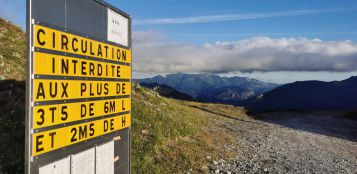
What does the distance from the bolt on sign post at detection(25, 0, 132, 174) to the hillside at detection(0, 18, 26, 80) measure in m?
10.8

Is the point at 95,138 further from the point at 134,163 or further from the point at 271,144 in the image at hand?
the point at 271,144

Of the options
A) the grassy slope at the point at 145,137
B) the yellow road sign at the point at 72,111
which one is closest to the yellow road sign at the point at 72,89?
the yellow road sign at the point at 72,111

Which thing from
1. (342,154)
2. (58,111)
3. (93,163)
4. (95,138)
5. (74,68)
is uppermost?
(74,68)

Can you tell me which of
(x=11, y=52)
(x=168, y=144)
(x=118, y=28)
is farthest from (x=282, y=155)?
(x=11, y=52)

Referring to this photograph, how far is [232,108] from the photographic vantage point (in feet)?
163

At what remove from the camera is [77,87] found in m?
7.75

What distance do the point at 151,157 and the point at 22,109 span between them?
549cm

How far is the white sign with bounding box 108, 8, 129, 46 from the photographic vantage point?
30.5ft

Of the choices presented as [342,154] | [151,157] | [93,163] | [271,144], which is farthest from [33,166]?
[342,154]

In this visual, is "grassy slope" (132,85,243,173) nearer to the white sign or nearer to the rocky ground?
the rocky ground

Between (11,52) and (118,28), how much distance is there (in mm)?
16584

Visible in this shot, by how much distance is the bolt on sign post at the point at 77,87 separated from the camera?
6.52m

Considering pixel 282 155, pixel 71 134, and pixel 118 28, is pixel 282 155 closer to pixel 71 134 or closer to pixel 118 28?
pixel 118 28

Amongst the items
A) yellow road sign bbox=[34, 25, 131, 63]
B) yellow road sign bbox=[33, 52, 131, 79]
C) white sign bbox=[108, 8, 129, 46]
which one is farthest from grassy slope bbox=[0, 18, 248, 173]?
white sign bbox=[108, 8, 129, 46]
